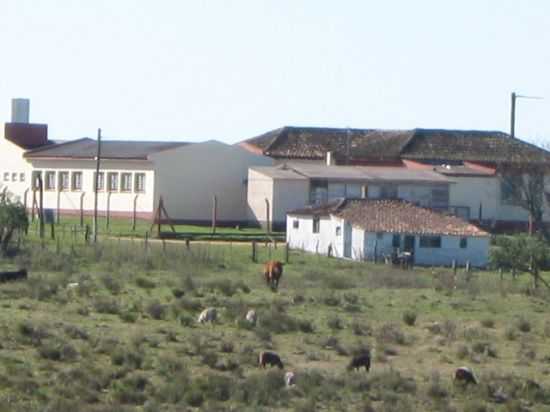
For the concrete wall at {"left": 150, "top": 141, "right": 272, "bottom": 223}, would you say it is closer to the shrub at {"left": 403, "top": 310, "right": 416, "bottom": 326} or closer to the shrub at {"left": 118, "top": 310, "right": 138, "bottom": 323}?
the shrub at {"left": 403, "top": 310, "right": 416, "bottom": 326}

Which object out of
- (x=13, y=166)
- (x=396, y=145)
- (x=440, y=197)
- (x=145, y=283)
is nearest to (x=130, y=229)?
(x=13, y=166)

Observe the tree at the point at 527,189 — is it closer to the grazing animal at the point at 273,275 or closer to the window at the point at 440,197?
the window at the point at 440,197

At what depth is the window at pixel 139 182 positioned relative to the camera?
3871 inches

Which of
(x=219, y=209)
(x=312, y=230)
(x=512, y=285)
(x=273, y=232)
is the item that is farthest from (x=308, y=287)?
(x=219, y=209)

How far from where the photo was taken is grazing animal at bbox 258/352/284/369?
114 feet

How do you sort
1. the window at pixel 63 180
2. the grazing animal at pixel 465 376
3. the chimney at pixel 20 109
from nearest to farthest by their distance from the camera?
1. the grazing animal at pixel 465 376
2. the window at pixel 63 180
3. the chimney at pixel 20 109

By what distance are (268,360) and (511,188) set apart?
6440 centimetres

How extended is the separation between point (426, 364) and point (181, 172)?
202 feet

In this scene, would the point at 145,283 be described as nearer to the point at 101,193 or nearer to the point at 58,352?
the point at 58,352

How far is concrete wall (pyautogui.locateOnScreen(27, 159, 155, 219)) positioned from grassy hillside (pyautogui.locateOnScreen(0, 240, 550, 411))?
105 feet

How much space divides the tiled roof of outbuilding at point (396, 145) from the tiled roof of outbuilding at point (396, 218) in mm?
24839

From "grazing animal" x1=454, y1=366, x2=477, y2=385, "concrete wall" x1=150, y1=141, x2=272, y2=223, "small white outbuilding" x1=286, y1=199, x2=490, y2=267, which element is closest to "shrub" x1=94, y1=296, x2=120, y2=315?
"grazing animal" x1=454, y1=366, x2=477, y2=385

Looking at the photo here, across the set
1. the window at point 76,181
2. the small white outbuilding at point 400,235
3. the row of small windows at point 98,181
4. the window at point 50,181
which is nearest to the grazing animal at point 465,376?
the small white outbuilding at point 400,235

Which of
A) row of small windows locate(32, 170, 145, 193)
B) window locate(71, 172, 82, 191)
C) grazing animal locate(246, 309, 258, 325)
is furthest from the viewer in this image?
window locate(71, 172, 82, 191)
